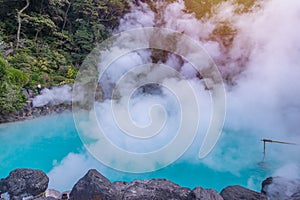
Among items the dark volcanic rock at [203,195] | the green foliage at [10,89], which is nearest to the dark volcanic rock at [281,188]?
the dark volcanic rock at [203,195]

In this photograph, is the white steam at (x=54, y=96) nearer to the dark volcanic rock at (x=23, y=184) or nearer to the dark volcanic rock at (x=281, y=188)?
the dark volcanic rock at (x=23, y=184)

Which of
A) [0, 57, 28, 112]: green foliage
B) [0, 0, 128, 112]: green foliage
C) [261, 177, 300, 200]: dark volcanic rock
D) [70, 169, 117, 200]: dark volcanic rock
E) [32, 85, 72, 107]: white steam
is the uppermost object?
[0, 0, 128, 112]: green foliage

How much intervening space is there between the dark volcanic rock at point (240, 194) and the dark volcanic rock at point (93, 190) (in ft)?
4.40

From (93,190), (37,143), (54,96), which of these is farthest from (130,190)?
(54,96)

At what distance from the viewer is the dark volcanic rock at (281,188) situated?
332 centimetres

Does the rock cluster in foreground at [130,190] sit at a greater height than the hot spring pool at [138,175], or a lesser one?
lesser

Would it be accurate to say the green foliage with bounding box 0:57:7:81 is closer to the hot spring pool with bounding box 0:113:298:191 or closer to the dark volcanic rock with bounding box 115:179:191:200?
the hot spring pool with bounding box 0:113:298:191

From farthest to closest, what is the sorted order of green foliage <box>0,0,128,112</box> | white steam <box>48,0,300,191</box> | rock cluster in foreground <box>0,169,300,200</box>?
1. green foliage <box>0,0,128,112</box>
2. white steam <box>48,0,300,191</box>
3. rock cluster in foreground <box>0,169,300,200</box>

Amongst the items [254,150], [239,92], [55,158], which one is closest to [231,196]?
[254,150]

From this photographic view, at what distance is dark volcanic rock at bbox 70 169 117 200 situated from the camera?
2619mm

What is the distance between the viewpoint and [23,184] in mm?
3240

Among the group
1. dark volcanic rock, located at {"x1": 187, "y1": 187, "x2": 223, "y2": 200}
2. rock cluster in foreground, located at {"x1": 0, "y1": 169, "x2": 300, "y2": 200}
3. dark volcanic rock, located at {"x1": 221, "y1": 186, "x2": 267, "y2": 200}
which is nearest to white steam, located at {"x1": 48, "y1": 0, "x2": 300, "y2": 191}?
rock cluster in foreground, located at {"x1": 0, "y1": 169, "x2": 300, "y2": 200}

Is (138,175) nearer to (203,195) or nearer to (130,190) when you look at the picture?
(130,190)

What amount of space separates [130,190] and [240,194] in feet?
4.27
